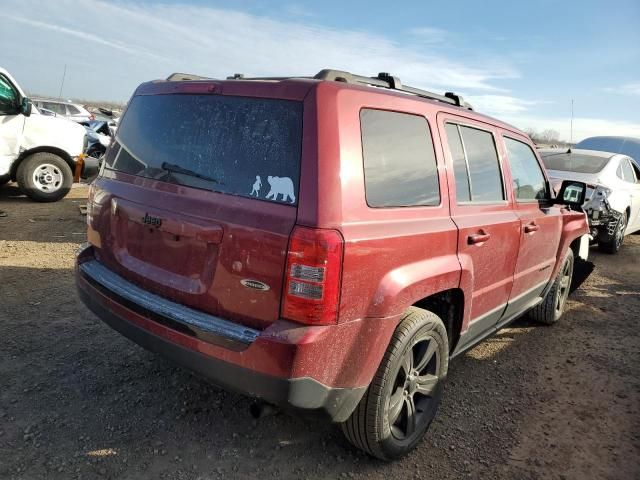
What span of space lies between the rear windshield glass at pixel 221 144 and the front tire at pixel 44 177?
6713 millimetres

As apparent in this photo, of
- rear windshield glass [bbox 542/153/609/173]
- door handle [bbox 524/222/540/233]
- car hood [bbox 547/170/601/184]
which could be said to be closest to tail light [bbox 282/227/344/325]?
door handle [bbox 524/222/540/233]

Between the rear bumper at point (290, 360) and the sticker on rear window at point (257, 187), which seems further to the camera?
the sticker on rear window at point (257, 187)

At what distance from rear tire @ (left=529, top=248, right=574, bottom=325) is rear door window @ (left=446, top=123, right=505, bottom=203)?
1754 mm

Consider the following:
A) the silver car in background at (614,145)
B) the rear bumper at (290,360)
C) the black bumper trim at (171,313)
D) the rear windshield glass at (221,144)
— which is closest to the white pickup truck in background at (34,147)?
the rear windshield glass at (221,144)

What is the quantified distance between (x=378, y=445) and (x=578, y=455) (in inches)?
49.4

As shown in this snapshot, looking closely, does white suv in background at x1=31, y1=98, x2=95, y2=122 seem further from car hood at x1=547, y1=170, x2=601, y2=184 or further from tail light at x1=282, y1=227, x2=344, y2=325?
tail light at x1=282, y1=227, x2=344, y2=325

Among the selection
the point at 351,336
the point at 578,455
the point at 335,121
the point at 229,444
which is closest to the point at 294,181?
the point at 335,121

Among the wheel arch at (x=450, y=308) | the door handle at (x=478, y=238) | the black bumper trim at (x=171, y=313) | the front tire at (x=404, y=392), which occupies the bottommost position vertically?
the front tire at (x=404, y=392)

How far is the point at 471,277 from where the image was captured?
2.80 metres

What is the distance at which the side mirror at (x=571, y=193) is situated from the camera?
13.6 feet

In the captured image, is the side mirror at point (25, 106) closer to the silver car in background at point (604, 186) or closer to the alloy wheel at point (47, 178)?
the alloy wheel at point (47, 178)

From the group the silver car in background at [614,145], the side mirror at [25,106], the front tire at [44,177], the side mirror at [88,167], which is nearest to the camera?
the side mirror at [25,106]

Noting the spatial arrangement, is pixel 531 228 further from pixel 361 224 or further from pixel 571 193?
pixel 361 224

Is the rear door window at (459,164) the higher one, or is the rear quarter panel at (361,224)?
the rear door window at (459,164)
